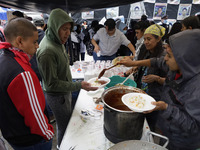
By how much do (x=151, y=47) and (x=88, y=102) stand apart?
4.24 feet

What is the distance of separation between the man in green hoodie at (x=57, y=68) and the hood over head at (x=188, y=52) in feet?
3.06

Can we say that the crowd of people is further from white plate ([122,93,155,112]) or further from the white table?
the white table

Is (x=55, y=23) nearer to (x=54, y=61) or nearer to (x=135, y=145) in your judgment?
(x=54, y=61)

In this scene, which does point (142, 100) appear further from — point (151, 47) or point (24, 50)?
point (151, 47)

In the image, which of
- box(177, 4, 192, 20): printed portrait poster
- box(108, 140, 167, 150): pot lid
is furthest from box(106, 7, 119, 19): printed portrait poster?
box(108, 140, 167, 150): pot lid

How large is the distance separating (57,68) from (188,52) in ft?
4.24

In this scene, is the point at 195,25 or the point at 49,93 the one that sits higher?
the point at 195,25

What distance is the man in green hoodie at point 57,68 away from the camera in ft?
4.44

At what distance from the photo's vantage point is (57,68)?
147 centimetres

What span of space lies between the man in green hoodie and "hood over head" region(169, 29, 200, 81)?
93cm

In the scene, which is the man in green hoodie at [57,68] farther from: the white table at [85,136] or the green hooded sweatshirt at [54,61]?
the white table at [85,136]

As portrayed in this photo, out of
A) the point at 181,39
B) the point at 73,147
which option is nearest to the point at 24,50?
the point at 73,147

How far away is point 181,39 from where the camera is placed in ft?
2.95

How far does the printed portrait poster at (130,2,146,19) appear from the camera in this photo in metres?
7.42
